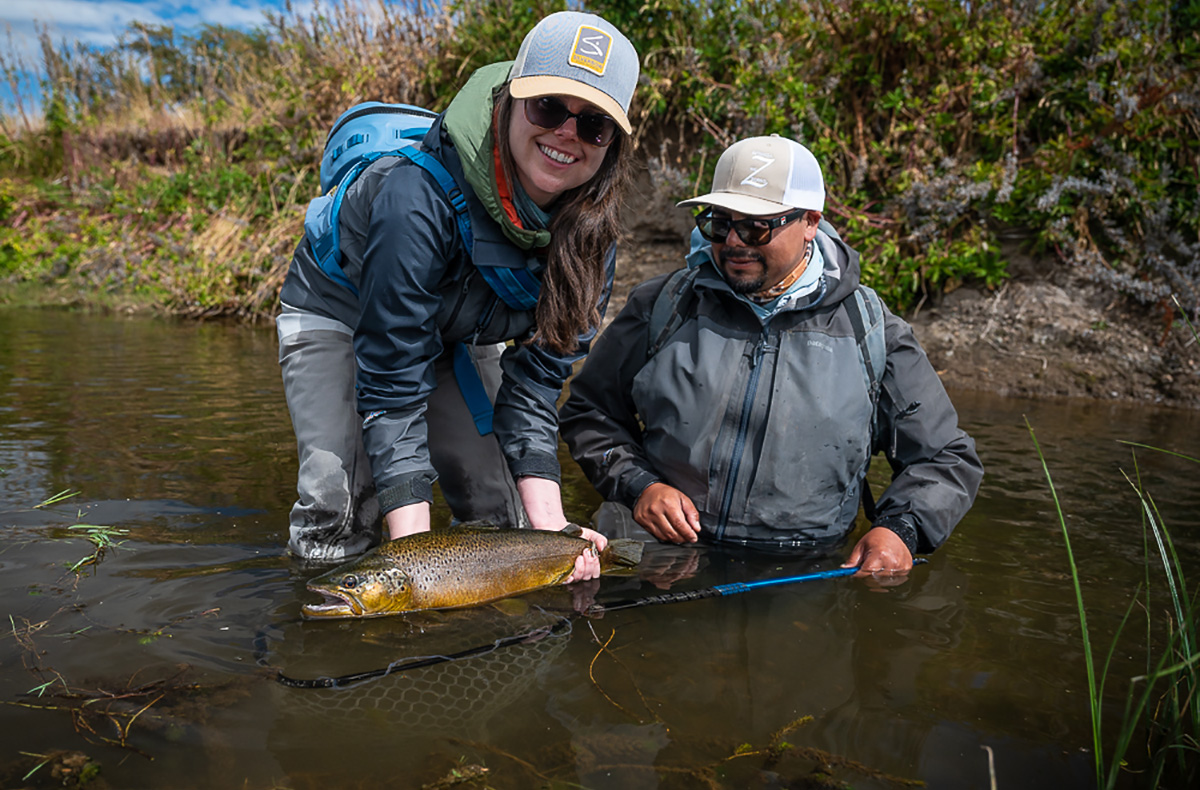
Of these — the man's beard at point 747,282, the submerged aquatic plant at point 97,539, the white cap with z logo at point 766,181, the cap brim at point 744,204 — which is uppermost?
the white cap with z logo at point 766,181

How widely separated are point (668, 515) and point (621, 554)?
399 millimetres

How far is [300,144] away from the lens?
43.8ft

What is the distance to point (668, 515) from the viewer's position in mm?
3936

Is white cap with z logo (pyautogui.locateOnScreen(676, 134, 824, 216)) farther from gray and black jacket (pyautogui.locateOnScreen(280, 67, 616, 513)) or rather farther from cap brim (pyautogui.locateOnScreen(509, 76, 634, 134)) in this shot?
cap brim (pyautogui.locateOnScreen(509, 76, 634, 134))

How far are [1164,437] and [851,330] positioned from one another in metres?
4.03

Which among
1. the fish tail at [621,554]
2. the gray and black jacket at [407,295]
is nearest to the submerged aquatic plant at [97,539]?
the gray and black jacket at [407,295]

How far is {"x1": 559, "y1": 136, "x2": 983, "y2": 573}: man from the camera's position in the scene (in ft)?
13.0

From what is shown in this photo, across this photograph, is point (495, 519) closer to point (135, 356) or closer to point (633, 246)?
point (135, 356)

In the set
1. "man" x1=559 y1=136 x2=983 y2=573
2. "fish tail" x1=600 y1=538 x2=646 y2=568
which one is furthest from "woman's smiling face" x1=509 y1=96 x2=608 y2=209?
"fish tail" x1=600 y1=538 x2=646 y2=568

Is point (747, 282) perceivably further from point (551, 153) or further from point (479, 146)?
point (479, 146)

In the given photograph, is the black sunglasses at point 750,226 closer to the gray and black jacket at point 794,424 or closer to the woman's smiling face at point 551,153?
the gray and black jacket at point 794,424

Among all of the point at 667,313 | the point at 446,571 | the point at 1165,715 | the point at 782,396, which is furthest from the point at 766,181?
the point at 1165,715

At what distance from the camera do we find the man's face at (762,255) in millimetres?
3955

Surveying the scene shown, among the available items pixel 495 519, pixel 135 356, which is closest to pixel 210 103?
pixel 135 356
